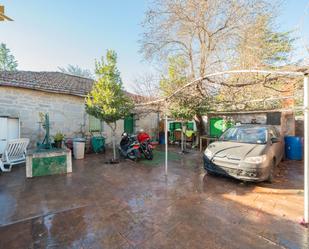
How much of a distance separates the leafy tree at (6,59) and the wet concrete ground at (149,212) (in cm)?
3557

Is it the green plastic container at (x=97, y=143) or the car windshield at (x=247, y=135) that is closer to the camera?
the car windshield at (x=247, y=135)

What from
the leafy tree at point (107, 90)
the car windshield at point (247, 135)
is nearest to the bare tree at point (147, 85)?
the leafy tree at point (107, 90)

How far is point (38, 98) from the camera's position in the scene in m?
7.50

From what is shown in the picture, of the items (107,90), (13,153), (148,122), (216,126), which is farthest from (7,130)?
(216,126)

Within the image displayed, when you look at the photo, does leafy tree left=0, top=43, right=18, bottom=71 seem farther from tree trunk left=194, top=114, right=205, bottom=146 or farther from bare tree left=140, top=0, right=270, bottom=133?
tree trunk left=194, top=114, right=205, bottom=146

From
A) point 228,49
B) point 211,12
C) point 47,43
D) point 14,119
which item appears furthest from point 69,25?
point 228,49

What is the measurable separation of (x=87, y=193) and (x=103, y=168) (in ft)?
6.76

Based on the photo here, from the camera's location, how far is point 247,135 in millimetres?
5023

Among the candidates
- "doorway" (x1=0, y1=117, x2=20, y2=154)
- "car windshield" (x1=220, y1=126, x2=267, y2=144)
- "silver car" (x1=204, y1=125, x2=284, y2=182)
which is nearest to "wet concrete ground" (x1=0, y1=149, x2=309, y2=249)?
"silver car" (x1=204, y1=125, x2=284, y2=182)

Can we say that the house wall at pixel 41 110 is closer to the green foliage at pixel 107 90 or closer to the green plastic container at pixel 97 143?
the green plastic container at pixel 97 143

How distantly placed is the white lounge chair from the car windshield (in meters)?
6.96

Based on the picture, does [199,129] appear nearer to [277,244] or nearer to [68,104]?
[68,104]

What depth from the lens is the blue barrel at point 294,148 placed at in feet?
22.0

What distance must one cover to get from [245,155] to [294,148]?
14.9ft
